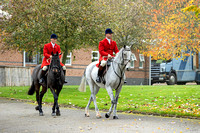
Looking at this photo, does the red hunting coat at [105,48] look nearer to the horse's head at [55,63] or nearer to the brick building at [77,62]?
the horse's head at [55,63]

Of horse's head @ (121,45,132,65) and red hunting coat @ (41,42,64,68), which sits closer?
horse's head @ (121,45,132,65)

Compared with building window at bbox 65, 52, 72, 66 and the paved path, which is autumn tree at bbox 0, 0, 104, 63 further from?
building window at bbox 65, 52, 72, 66

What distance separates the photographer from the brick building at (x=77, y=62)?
32.4 m

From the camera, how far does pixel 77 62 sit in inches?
1513

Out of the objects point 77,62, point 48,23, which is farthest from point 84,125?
point 77,62

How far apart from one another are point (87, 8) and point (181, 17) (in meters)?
6.98

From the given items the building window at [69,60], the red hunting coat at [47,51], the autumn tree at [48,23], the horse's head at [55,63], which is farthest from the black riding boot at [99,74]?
the building window at [69,60]

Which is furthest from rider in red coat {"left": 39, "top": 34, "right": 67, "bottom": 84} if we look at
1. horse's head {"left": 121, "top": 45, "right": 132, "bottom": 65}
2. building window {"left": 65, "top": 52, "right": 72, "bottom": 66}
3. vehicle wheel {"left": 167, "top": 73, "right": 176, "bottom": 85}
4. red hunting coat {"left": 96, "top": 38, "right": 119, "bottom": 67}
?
building window {"left": 65, "top": 52, "right": 72, "bottom": 66}

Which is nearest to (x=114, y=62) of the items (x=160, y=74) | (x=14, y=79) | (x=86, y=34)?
(x=86, y=34)

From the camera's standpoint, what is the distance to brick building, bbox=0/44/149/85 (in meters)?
32.4

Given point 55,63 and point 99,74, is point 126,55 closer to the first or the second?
point 99,74

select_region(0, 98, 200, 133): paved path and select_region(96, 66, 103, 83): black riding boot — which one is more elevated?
select_region(96, 66, 103, 83): black riding boot

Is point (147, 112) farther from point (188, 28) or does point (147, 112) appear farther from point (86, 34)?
point (188, 28)

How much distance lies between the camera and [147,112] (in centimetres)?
1193
